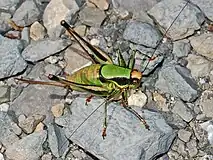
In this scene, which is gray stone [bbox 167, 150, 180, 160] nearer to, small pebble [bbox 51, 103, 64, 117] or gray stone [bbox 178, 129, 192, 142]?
gray stone [bbox 178, 129, 192, 142]

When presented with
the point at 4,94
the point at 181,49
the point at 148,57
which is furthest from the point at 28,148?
the point at 181,49

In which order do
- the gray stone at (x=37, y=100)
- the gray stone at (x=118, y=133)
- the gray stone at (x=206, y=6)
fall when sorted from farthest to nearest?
the gray stone at (x=206, y=6)
the gray stone at (x=37, y=100)
the gray stone at (x=118, y=133)

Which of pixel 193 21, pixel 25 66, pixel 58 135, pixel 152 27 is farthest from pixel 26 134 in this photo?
pixel 193 21

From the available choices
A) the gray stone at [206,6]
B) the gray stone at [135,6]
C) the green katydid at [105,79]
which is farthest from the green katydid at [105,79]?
the gray stone at [206,6]

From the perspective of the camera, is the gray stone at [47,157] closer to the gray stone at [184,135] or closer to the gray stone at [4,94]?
the gray stone at [4,94]

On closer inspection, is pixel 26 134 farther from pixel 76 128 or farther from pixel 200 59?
pixel 200 59

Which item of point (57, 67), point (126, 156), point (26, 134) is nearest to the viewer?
point (126, 156)
